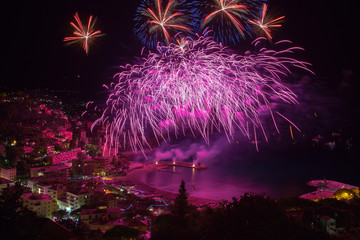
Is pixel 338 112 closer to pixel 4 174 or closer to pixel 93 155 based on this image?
pixel 93 155

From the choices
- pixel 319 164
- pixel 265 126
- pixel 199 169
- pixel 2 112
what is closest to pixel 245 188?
pixel 199 169

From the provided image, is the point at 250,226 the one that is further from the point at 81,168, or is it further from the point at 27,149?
the point at 27,149

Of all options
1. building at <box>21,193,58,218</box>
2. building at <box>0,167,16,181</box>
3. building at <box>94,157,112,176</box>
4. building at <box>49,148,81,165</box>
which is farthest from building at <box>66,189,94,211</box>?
building at <box>49,148,81,165</box>

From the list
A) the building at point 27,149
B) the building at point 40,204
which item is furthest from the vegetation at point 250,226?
the building at point 27,149

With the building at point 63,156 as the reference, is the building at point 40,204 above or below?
below

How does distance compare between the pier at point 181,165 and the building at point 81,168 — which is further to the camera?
the pier at point 181,165

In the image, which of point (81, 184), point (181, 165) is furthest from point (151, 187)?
point (181, 165)

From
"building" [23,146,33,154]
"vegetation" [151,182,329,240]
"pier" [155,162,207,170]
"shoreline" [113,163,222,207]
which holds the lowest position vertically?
"shoreline" [113,163,222,207]

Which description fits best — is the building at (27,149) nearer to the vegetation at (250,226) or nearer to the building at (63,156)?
the building at (63,156)

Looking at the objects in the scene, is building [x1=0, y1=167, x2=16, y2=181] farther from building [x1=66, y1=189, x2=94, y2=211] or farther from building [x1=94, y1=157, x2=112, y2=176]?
building [x1=66, y1=189, x2=94, y2=211]
